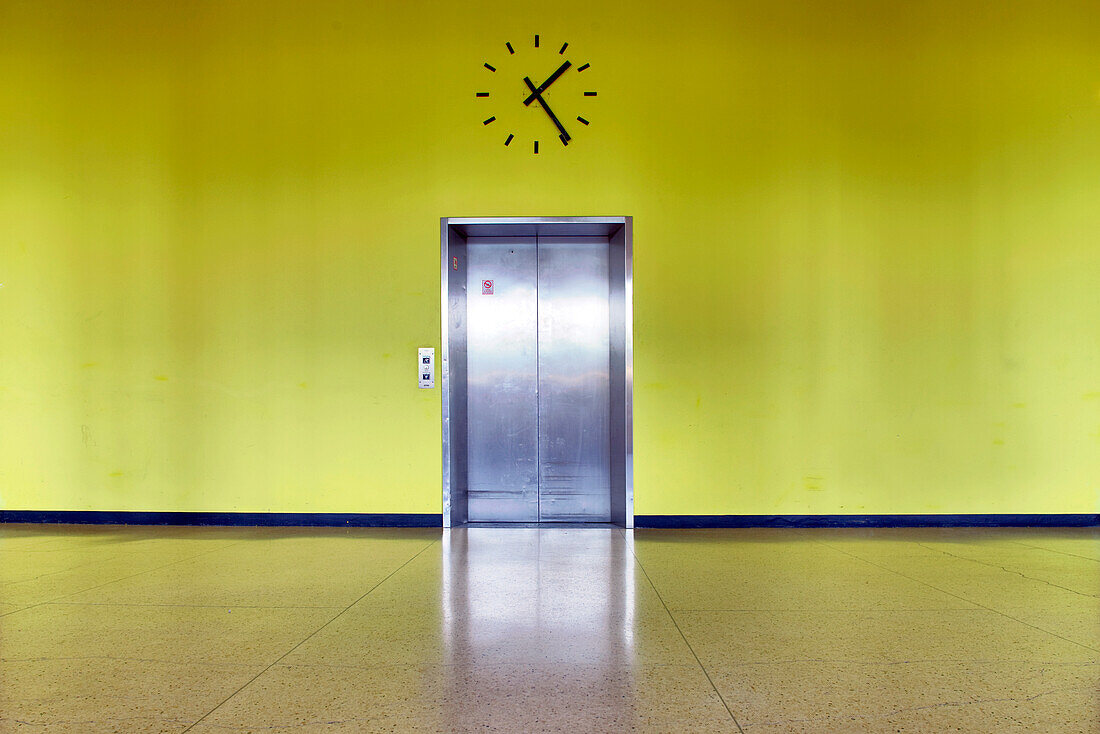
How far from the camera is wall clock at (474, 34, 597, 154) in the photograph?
551 centimetres

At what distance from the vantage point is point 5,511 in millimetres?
5645

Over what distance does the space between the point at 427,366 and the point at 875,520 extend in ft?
11.2

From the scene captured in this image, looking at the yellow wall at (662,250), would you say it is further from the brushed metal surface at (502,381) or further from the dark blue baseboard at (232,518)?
the brushed metal surface at (502,381)

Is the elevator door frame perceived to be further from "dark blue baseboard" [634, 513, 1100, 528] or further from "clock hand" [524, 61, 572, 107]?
"clock hand" [524, 61, 572, 107]

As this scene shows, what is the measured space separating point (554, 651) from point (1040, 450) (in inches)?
175

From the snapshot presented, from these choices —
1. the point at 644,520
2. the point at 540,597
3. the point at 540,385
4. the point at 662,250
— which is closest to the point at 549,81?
the point at 662,250

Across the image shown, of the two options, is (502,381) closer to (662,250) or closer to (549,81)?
(662,250)

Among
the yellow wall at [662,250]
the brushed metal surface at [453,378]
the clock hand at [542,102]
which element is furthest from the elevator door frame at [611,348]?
the clock hand at [542,102]

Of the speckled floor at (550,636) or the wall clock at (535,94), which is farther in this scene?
the wall clock at (535,94)

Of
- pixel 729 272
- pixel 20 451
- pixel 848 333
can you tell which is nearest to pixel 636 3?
pixel 729 272

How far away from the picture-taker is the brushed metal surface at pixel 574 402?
19.2 feet

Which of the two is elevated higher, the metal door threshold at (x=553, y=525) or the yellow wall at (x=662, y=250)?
the yellow wall at (x=662, y=250)

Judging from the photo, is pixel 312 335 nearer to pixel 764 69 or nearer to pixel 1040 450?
pixel 764 69

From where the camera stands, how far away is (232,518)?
556cm
